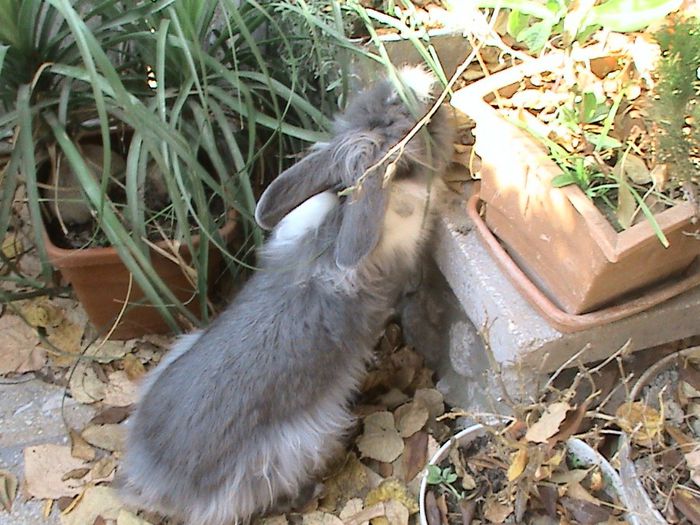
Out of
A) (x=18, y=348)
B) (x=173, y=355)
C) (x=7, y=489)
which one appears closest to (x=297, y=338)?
(x=173, y=355)

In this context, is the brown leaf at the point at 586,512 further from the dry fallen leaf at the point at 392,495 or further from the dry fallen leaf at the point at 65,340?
the dry fallen leaf at the point at 65,340

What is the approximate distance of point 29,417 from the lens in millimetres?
2057

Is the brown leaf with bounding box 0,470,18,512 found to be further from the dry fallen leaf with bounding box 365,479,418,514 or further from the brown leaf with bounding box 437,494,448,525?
the brown leaf with bounding box 437,494,448,525

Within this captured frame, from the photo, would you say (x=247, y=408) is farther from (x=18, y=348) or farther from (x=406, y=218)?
(x=18, y=348)

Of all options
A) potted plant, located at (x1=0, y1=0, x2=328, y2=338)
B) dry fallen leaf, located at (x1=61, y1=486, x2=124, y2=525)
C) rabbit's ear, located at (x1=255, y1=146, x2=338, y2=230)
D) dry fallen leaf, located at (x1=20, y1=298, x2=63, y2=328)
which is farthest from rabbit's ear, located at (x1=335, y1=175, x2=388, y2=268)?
dry fallen leaf, located at (x1=20, y1=298, x2=63, y2=328)

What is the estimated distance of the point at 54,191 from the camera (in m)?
1.97

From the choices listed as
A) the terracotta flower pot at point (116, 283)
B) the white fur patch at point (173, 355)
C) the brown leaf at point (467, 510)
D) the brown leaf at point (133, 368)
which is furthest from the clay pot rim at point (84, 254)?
the brown leaf at point (467, 510)

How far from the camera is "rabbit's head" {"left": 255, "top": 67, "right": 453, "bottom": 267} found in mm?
1555

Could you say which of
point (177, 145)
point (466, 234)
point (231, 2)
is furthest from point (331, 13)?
point (466, 234)

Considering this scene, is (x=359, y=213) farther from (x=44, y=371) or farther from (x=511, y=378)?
(x=44, y=371)

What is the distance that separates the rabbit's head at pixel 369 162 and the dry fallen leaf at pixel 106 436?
0.74 m

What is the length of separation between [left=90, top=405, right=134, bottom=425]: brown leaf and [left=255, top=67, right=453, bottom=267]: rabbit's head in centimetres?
74

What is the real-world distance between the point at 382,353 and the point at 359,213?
2.24 ft

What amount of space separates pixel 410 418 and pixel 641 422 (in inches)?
26.5
